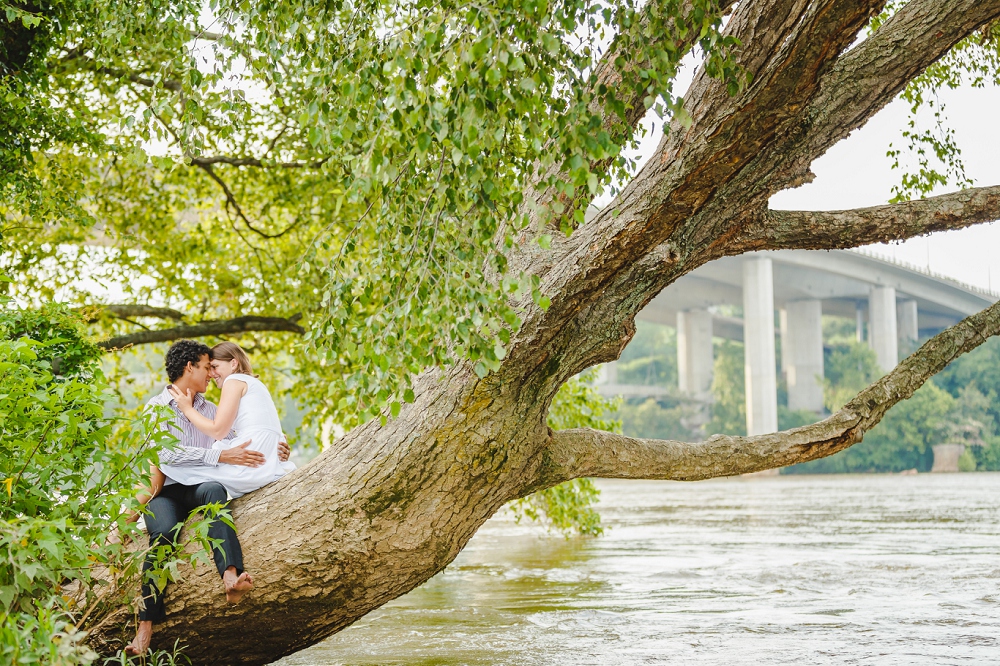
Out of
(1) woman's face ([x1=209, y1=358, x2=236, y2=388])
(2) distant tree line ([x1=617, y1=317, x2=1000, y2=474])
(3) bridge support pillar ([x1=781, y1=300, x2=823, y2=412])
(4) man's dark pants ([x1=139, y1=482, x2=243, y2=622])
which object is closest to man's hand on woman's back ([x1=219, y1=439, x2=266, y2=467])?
(4) man's dark pants ([x1=139, y1=482, x2=243, y2=622])

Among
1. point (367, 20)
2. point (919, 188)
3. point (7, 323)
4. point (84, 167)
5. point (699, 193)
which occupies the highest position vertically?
point (84, 167)

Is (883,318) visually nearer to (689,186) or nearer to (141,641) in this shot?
(689,186)

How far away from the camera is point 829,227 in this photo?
664 cm

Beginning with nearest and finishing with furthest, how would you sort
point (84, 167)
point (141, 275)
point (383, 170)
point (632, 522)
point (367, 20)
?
point (383, 170)
point (367, 20)
point (84, 167)
point (141, 275)
point (632, 522)

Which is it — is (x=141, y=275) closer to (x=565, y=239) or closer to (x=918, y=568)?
(x=565, y=239)

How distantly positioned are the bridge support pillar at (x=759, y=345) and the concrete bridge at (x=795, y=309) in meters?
0.06

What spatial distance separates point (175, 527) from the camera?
17.7ft

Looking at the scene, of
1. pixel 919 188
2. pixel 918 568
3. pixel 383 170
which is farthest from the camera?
pixel 918 568

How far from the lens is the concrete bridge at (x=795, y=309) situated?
61.6 m

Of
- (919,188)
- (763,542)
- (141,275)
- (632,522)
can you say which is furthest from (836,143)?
(632,522)

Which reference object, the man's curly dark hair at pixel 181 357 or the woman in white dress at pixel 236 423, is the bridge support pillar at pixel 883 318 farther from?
the man's curly dark hair at pixel 181 357

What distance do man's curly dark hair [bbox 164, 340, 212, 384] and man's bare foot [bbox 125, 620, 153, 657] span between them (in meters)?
1.43

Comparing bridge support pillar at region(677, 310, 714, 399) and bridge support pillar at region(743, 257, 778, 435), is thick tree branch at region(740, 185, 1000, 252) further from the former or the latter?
bridge support pillar at region(677, 310, 714, 399)

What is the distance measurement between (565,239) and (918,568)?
905 cm
